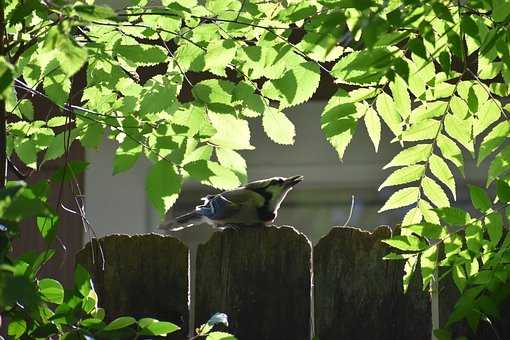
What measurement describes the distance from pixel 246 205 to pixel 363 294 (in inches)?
25.7

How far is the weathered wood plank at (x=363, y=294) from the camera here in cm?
308

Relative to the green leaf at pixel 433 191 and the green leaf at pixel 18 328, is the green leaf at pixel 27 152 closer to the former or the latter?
the green leaf at pixel 18 328

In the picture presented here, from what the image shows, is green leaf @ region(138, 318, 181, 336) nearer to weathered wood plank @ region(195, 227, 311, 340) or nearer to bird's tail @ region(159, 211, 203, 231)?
weathered wood plank @ region(195, 227, 311, 340)

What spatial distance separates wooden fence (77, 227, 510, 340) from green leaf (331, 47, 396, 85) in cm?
61

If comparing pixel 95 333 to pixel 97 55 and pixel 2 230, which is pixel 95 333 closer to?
pixel 2 230

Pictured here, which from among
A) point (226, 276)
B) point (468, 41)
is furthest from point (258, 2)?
point (226, 276)

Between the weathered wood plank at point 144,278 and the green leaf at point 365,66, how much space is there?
82cm

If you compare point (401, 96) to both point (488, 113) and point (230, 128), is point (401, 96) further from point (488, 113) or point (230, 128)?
point (230, 128)

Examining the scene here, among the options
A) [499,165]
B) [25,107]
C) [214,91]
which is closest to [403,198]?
[499,165]

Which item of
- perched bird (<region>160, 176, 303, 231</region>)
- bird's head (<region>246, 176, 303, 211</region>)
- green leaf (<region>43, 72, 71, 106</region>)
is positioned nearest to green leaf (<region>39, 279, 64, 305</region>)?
green leaf (<region>43, 72, 71, 106</region>)

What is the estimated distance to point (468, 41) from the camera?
2.85m

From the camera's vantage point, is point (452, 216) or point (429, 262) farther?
point (429, 262)

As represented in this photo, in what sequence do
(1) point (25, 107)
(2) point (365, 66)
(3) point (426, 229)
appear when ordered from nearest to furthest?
(2) point (365, 66)
(3) point (426, 229)
(1) point (25, 107)

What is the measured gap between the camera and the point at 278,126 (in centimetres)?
286
